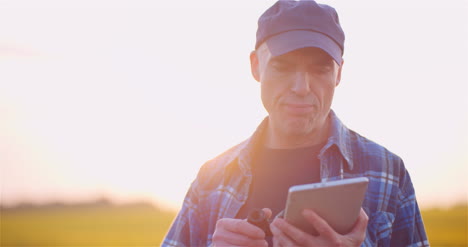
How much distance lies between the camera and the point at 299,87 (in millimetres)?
3400

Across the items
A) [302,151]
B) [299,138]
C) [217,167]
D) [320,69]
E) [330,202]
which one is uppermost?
[320,69]

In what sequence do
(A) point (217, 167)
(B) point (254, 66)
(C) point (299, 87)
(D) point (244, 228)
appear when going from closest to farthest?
1. (D) point (244, 228)
2. (C) point (299, 87)
3. (B) point (254, 66)
4. (A) point (217, 167)

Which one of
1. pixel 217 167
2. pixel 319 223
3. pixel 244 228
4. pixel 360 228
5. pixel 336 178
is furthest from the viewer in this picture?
pixel 217 167

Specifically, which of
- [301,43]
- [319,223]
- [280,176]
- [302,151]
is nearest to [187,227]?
[280,176]

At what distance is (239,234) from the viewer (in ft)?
9.70

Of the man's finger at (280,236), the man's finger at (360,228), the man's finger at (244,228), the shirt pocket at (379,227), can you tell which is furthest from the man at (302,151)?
the man's finger at (360,228)

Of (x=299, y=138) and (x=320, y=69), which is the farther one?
(x=299, y=138)

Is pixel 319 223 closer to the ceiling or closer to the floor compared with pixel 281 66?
closer to the floor

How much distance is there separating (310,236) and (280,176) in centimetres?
105

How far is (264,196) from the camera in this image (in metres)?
3.69

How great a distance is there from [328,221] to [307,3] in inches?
70.7

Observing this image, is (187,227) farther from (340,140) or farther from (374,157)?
(374,157)

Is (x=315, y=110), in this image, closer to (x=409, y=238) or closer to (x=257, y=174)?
(x=257, y=174)

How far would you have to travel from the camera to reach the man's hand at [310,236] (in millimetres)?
2646
